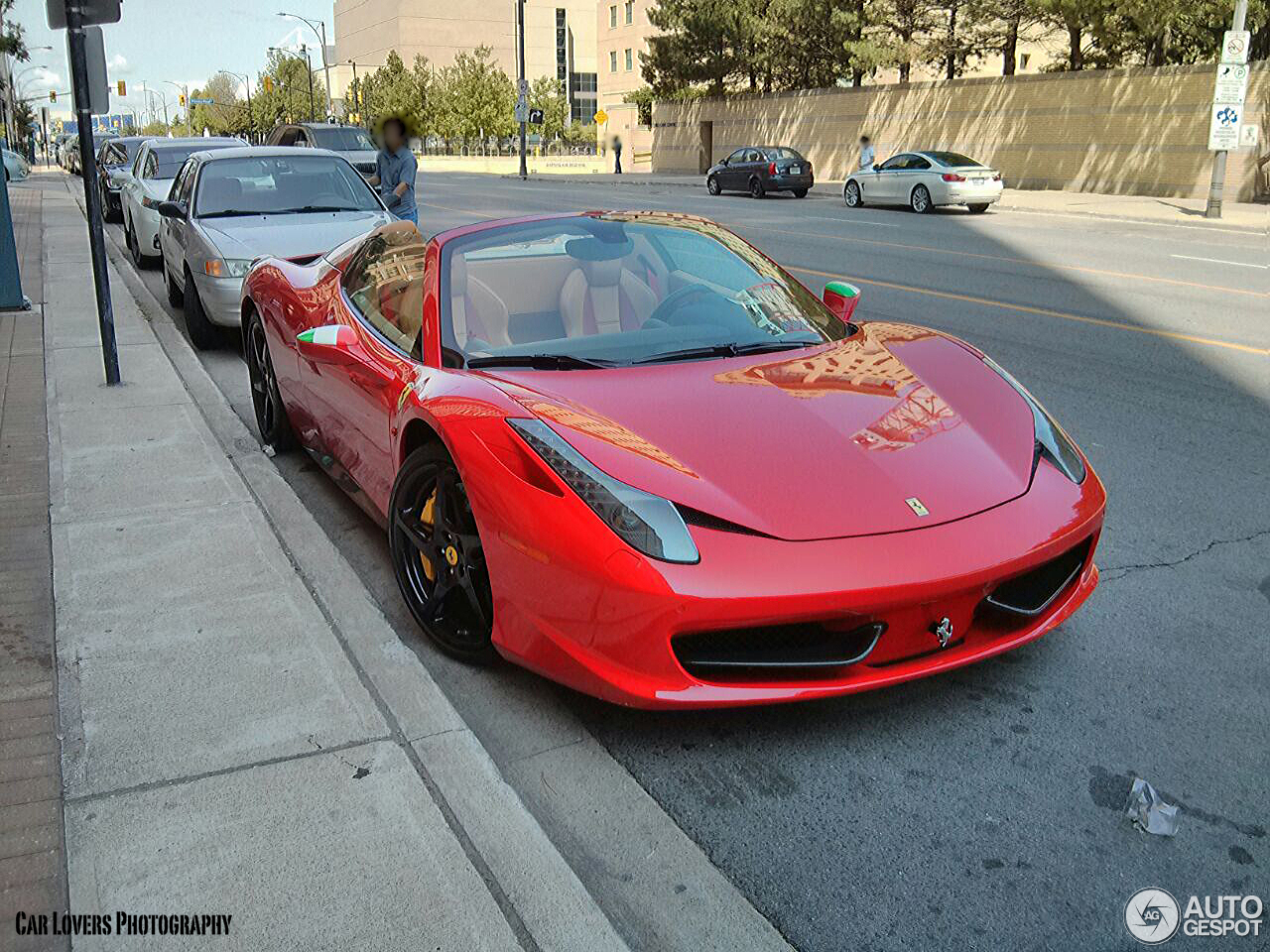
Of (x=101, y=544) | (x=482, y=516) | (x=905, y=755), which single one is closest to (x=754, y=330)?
(x=482, y=516)

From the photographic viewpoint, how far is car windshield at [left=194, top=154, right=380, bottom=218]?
966cm

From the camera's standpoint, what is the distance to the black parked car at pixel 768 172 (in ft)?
102

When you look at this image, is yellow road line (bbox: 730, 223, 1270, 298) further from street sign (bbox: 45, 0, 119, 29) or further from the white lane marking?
street sign (bbox: 45, 0, 119, 29)

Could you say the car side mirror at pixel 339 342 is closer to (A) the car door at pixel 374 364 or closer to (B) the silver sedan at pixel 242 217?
(A) the car door at pixel 374 364

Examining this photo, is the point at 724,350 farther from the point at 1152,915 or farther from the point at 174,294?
the point at 174,294

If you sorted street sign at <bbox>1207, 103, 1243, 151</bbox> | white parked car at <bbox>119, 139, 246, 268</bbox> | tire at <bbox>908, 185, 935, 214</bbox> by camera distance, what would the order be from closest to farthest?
white parked car at <bbox>119, 139, 246, 268</bbox> < street sign at <bbox>1207, 103, 1243, 151</bbox> < tire at <bbox>908, 185, 935, 214</bbox>

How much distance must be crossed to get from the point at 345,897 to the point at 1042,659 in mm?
2258

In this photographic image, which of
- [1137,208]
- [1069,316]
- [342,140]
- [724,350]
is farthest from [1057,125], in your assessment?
[724,350]

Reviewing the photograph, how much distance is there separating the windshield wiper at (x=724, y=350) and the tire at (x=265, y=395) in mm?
2671

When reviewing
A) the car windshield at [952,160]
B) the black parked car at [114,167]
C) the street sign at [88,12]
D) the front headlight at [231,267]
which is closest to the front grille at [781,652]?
the street sign at [88,12]

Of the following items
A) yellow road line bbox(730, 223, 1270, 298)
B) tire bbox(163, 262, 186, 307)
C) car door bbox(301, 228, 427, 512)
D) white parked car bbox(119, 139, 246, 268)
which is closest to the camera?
car door bbox(301, 228, 427, 512)

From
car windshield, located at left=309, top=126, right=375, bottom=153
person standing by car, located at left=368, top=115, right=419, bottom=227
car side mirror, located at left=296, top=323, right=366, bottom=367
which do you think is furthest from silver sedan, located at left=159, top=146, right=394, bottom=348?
car windshield, located at left=309, top=126, right=375, bottom=153

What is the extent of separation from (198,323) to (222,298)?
0.60 m

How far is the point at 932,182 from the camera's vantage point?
981 inches
